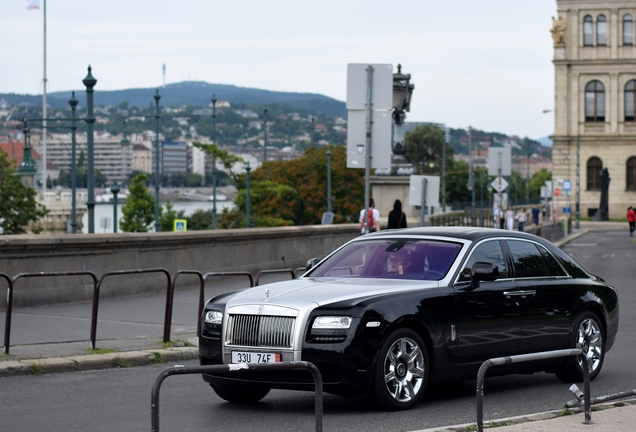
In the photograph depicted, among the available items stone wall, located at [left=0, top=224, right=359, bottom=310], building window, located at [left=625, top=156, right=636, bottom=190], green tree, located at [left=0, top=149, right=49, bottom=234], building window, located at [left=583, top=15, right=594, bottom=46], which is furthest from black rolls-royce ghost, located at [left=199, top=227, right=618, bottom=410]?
building window, located at [left=583, top=15, right=594, bottom=46]

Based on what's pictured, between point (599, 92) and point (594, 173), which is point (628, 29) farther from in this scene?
point (594, 173)

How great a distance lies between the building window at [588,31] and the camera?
93812 millimetres

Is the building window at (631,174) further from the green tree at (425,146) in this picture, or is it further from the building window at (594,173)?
the green tree at (425,146)

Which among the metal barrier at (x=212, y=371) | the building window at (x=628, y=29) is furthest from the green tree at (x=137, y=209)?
the metal barrier at (x=212, y=371)

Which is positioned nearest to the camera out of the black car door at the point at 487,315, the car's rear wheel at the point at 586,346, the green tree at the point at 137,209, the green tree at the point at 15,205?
the black car door at the point at 487,315

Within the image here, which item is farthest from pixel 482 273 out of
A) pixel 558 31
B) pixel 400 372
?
pixel 558 31

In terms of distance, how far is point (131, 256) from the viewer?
19312mm

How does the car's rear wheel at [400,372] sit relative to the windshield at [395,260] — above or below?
below

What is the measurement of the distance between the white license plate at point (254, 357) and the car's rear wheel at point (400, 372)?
83cm

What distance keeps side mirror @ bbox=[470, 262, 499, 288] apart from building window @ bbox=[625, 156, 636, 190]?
88.1m

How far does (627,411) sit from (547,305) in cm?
205

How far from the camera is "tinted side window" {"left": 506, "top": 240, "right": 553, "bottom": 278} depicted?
10.4 meters

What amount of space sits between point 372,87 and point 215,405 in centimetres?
751

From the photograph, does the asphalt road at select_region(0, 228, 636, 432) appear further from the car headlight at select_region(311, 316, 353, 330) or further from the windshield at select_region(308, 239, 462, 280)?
the windshield at select_region(308, 239, 462, 280)
